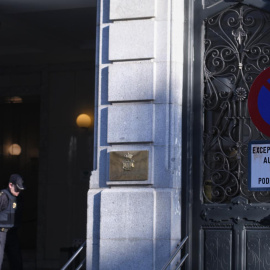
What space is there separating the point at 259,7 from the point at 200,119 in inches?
66.7

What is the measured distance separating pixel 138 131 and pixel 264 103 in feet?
11.6

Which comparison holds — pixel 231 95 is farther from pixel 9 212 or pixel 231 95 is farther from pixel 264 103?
pixel 9 212

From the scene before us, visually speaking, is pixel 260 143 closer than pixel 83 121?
Yes

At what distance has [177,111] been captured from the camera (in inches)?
456

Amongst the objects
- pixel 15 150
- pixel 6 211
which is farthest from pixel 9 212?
pixel 15 150

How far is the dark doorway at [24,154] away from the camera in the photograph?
76.3 ft

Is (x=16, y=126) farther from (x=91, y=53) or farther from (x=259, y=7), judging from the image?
(x=259, y=7)

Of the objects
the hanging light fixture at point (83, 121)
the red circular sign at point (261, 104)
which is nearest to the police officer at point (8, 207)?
the hanging light fixture at point (83, 121)

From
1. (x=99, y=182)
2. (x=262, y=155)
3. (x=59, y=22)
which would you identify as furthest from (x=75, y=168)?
(x=262, y=155)

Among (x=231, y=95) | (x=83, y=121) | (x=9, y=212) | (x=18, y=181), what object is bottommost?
(x=9, y=212)

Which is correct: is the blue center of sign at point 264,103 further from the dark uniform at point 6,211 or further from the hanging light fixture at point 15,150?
the hanging light fixture at point 15,150

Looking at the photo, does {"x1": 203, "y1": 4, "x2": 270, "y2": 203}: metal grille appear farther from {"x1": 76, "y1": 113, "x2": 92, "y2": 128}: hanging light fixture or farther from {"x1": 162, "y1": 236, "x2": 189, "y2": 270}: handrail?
{"x1": 76, "y1": 113, "x2": 92, "y2": 128}: hanging light fixture

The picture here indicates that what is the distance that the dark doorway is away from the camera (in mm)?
23266

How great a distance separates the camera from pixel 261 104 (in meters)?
8.25
